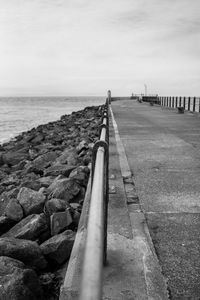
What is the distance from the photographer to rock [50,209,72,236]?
13.4ft

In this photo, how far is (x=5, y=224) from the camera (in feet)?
15.8

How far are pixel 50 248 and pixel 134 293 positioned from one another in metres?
1.45

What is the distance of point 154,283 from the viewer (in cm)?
242

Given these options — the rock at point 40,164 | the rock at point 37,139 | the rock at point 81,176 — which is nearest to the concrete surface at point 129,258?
the rock at point 81,176

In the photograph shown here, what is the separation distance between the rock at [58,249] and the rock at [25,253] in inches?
3.0

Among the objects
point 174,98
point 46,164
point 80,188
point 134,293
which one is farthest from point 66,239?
point 174,98

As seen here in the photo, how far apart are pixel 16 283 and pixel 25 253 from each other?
696 millimetres

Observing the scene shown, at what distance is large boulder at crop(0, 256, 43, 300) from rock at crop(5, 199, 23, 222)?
180 centimetres


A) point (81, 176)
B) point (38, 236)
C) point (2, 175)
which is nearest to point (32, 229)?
point (38, 236)

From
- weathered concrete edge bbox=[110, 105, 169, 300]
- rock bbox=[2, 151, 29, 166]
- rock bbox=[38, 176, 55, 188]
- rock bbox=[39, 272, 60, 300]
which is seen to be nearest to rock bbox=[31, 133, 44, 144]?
rock bbox=[2, 151, 29, 166]

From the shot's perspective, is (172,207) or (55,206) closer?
(172,207)

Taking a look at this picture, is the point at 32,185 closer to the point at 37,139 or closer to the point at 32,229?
the point at 32,229

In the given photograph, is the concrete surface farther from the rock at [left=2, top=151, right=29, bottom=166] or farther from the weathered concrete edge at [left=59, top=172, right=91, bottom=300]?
the rock at [left=2, top=151, right=29, bottom=166]

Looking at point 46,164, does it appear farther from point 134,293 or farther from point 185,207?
point 134,293
